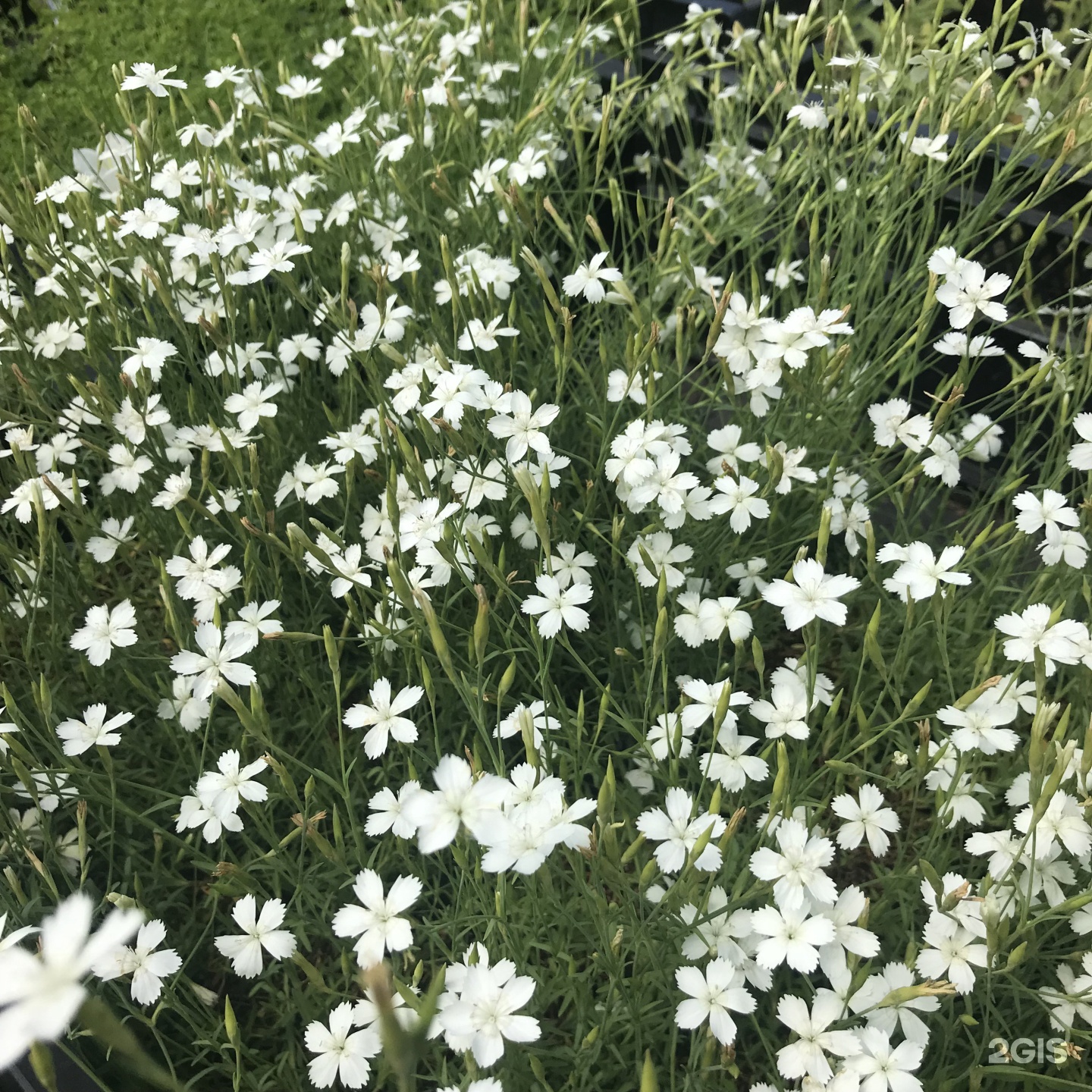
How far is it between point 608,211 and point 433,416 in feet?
6.74

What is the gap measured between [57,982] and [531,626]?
86 cm

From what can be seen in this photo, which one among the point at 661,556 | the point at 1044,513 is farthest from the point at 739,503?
the point at 1044,513

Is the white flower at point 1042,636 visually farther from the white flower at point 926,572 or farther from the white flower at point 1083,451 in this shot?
the white flower at point 1083,451

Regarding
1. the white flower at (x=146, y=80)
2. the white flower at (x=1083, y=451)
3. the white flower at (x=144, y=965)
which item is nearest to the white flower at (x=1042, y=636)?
the white flower at (x=1083, y=451)

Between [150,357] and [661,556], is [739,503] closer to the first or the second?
[661,556]

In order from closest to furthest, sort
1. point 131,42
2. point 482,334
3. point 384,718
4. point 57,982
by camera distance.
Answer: point 57,982 → point 384,718 → point 482,334 → point 131,42

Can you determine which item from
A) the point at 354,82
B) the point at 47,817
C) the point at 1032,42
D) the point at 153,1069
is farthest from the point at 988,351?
the point at 354,82

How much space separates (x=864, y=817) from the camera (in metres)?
1.35

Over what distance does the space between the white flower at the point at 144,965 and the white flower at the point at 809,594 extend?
103cm

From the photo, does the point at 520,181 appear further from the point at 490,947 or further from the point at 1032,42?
the point at 490,947

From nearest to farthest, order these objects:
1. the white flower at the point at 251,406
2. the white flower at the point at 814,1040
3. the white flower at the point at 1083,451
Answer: the white flower at the point at 814,1040 < the white flower at the point at 1083,451 < the white flower at the point at 251,406

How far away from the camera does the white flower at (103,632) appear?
1558 mm

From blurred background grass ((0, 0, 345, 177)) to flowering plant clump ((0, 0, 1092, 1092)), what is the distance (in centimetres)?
86

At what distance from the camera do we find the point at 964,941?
1.14m
